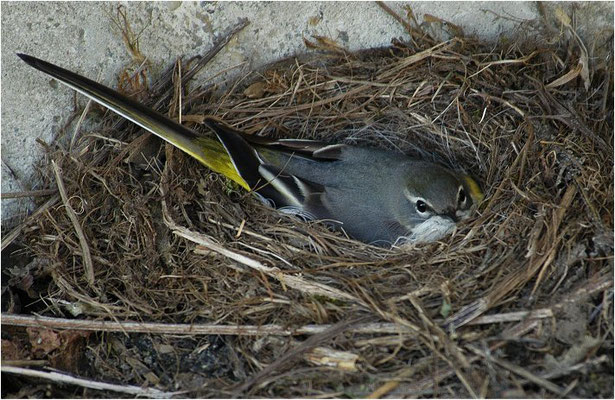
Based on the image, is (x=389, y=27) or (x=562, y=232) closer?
(x=562, y=232)

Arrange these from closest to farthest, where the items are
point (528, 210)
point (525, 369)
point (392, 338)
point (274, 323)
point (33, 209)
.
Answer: point (525, 369), point (392, 338), point (274, 323), point (528, 210), point (33, 209)

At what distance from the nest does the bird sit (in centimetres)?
13

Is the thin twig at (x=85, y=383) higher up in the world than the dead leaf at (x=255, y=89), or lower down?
lower down

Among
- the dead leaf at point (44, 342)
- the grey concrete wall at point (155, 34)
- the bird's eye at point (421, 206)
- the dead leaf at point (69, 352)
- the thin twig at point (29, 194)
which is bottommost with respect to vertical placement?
the bird's eye at point (421, 206)

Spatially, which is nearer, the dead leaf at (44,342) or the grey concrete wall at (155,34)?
the dead leaf at (44,342)

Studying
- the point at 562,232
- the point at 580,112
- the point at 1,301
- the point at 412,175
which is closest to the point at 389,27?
the point at 412,175

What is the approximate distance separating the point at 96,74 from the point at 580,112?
9.37 ft

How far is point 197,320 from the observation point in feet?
11.6

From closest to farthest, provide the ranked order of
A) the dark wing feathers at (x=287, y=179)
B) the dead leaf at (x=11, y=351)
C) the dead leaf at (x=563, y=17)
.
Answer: the dead leaf at (x=11, y=351)
the dead leaf at (x=563, y=17)
the dark wing feathers at (x=287, y=179)

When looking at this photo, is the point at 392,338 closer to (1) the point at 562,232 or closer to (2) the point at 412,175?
(1) the point at 562,232

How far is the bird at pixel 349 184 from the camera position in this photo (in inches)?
159

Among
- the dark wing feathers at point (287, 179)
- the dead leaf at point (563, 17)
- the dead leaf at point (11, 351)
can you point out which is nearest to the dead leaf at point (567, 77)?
the dead leaf at point (563, 17)

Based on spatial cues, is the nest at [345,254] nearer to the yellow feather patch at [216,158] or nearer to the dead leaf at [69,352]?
the dead leaf at [69,352]

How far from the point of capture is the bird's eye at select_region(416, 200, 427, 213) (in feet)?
13.5
